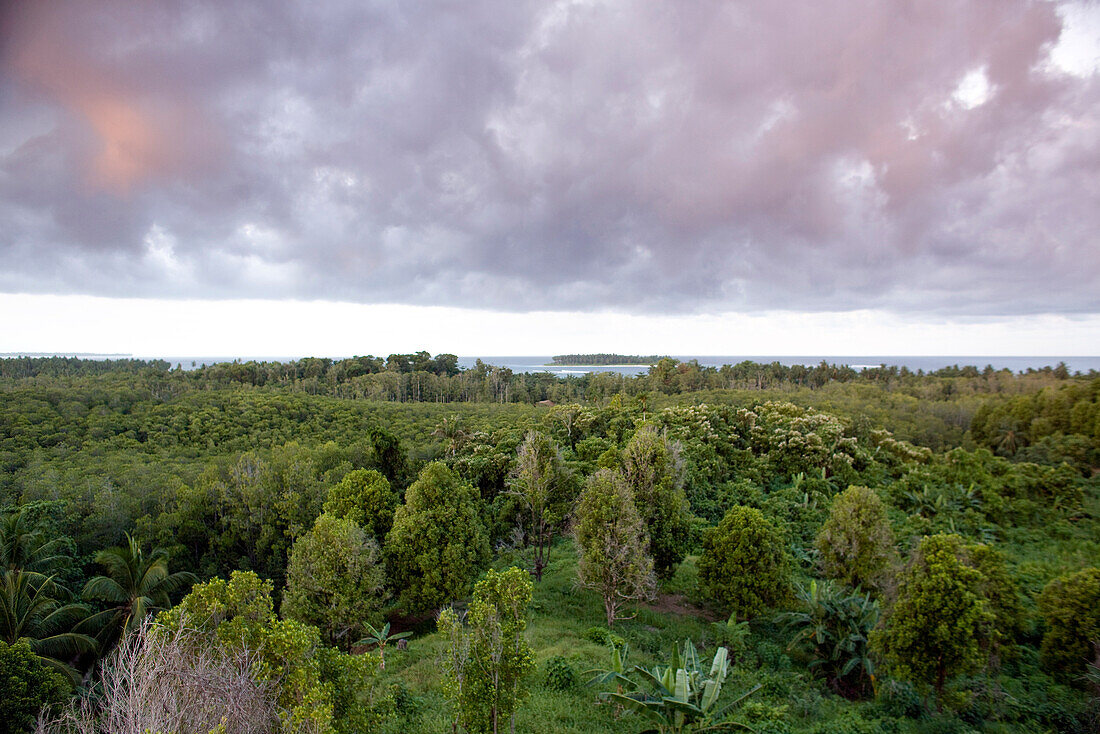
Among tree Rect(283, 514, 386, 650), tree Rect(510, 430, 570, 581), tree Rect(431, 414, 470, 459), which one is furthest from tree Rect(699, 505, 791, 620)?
tree Rect(431, 414, 470, 459)

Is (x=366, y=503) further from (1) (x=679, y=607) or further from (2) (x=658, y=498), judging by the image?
(1) (x=679, y=607)

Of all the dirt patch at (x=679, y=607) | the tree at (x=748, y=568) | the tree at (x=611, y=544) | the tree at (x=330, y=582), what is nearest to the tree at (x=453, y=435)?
the dirt patch at (x=679, y=607)

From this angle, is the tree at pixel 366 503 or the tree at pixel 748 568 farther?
the tree at pixel 366 503

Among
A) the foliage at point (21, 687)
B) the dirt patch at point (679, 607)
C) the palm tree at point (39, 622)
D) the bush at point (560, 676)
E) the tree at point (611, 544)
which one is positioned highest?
the tree at point (611, 544)

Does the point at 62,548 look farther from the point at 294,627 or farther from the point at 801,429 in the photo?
the point at 801,429

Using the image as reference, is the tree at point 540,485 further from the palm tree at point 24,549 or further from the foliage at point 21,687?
the palm tree at point 24,549

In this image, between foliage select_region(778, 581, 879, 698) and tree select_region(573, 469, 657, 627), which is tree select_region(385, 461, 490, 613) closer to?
tree select_region(573, 469, 657, 627)
